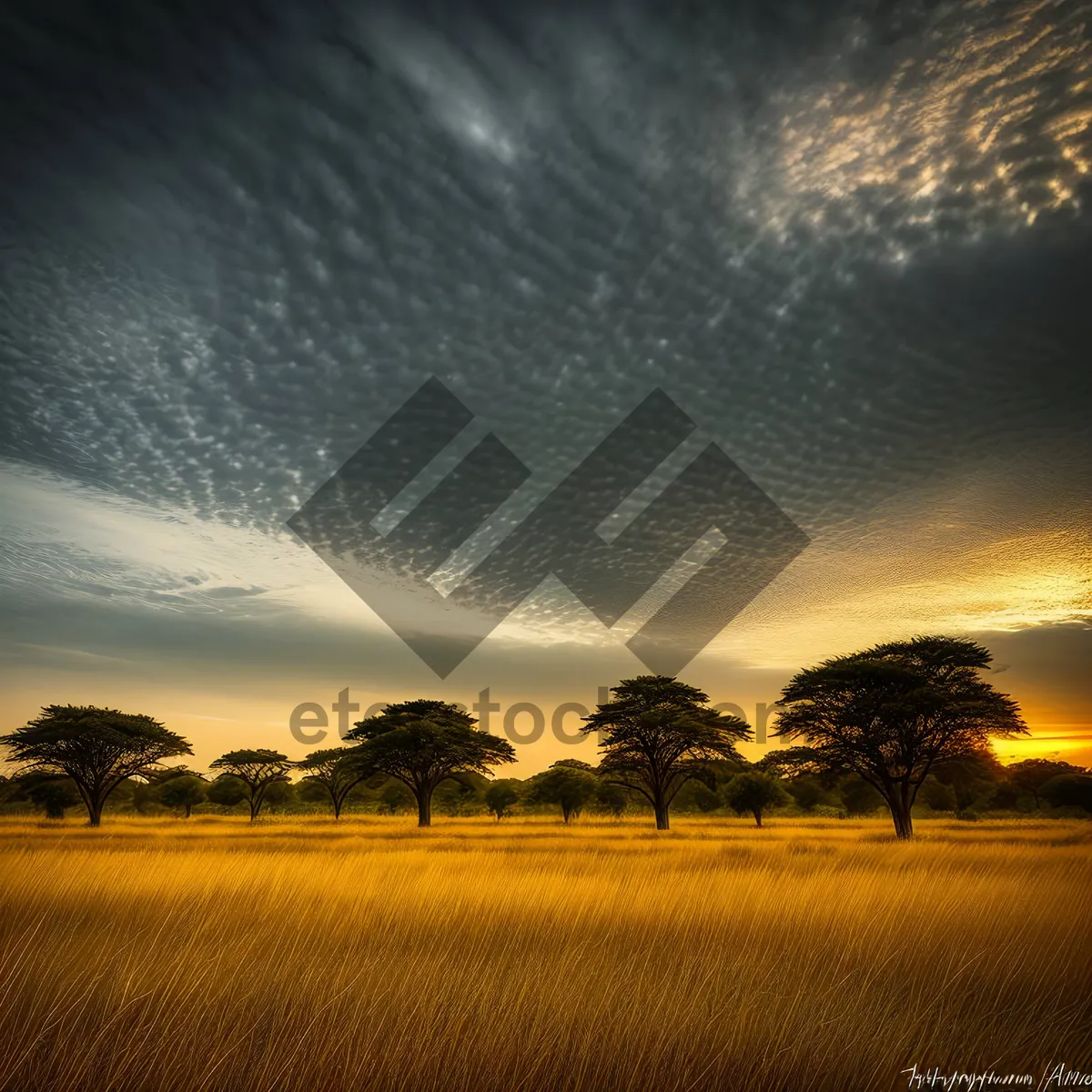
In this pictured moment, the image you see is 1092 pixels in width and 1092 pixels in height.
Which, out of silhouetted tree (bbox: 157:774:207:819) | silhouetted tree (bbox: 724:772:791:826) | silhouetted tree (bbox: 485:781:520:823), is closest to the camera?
silhouetted tree (bbox: 724:772:791:826)

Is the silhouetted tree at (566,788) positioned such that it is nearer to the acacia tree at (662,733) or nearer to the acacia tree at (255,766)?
the acacia tree at (662,733)

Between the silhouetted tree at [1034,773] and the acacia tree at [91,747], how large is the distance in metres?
74.4

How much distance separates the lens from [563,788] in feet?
166

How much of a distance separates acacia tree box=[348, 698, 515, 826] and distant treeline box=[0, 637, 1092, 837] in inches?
4.0

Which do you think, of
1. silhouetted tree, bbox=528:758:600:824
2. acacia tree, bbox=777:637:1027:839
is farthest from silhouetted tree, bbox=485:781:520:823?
acacia tree, bbox=777:637:1027:839

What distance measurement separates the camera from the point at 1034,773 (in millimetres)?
60219

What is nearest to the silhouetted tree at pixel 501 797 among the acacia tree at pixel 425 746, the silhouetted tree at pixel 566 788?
the silhouetted tree at pixel 566 788

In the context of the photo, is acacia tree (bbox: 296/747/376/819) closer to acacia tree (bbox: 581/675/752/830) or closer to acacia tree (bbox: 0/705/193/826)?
acacia tree (bbox: 0/705/193/826)

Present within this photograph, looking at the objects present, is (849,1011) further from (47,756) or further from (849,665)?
(47,756)

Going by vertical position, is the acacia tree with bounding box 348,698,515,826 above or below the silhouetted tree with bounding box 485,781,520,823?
above

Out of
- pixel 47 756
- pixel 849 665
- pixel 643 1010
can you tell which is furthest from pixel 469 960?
pixel 47 756

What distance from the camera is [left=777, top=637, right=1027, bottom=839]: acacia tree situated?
87.6 ft

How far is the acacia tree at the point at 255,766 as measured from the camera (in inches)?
1975

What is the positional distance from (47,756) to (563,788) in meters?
36.2
